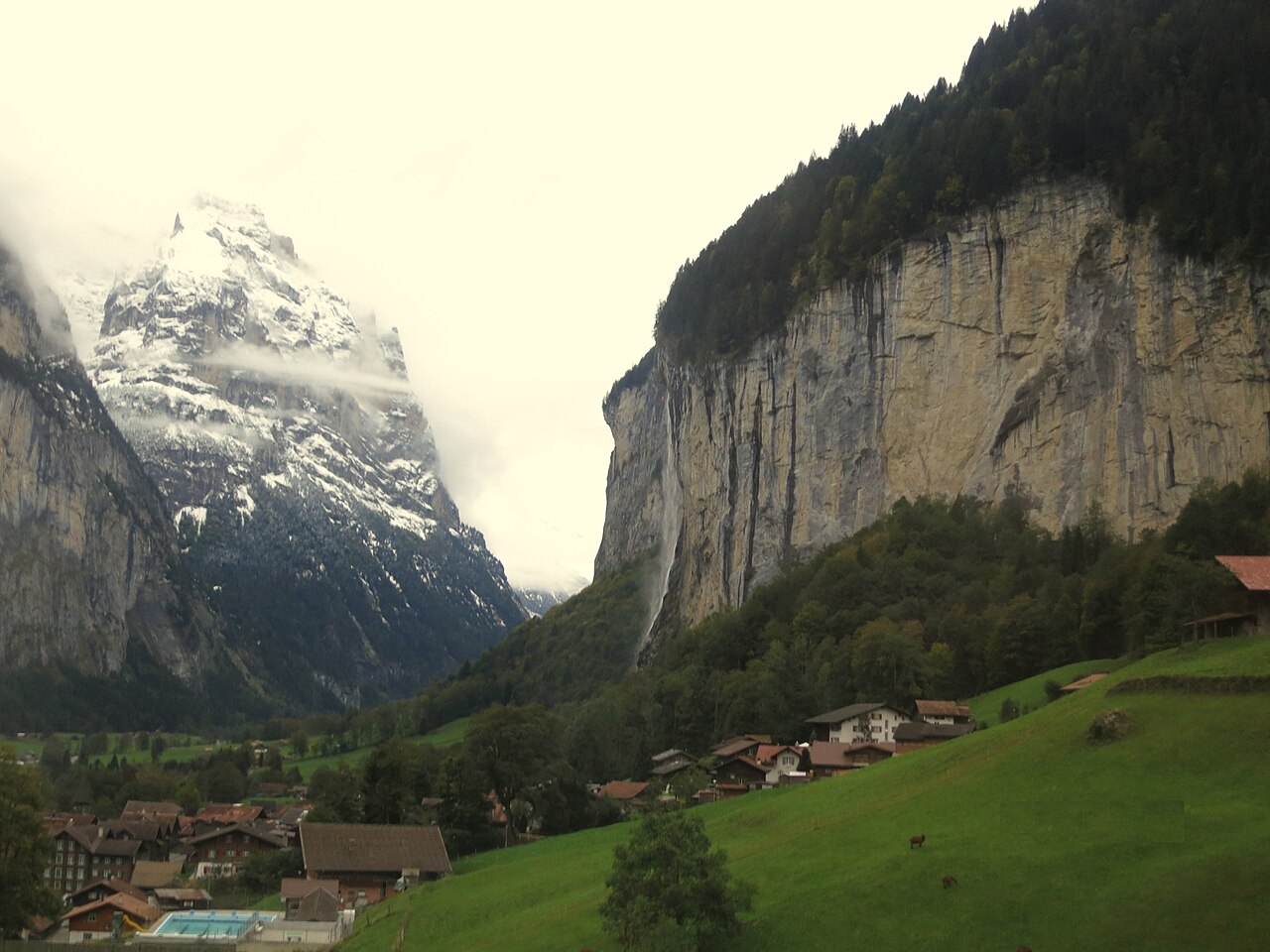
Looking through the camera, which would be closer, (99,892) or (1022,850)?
(1022,850)

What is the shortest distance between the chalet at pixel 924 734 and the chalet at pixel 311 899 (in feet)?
83.6

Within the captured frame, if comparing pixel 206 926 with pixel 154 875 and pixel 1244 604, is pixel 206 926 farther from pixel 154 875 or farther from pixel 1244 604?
pixel 1244 604

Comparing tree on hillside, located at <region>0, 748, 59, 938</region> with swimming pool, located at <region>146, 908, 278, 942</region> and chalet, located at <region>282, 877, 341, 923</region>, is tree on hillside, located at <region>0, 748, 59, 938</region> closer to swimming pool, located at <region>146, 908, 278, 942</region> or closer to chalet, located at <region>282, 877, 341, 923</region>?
swimming pool, located at <region>146, 908, 278, 942</region>

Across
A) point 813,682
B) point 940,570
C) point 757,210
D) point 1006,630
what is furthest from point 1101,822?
point 757,210

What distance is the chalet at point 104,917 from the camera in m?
66.7

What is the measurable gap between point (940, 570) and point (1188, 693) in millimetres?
51745

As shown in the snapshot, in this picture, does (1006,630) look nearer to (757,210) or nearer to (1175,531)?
(1175,531)

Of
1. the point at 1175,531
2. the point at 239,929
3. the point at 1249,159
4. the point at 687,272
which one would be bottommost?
the point at 239,929

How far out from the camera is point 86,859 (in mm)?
89938

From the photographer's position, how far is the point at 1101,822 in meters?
38.5

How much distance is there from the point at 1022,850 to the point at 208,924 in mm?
36957

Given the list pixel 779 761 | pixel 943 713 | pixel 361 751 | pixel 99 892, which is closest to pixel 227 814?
pixel 99 892

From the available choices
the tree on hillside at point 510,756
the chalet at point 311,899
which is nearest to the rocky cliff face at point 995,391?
the tree on hillside at point 510,756

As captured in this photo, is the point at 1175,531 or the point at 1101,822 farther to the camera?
the point at 1175,531
